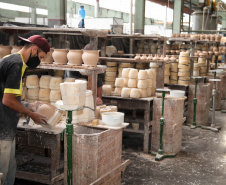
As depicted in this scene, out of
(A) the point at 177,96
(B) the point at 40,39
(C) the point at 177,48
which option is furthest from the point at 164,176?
(C) the point at 177,48

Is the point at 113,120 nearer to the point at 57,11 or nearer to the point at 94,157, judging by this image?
the point at 94,157

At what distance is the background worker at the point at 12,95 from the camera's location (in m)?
2.93

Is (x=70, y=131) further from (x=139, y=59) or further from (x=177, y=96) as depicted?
(x=139, y=59)

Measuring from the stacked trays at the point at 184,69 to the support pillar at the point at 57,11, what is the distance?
5.23 meters

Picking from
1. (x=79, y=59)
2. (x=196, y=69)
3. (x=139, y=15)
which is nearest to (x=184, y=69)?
(x=196, y=69)

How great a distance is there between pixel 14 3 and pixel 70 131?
15.7m

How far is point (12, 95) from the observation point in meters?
2.94

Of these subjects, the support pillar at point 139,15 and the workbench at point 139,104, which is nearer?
the workbench at point 139,104

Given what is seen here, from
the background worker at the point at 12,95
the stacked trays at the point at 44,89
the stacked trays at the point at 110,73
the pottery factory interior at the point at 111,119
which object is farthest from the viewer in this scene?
the stacked trays at the point at 110,73

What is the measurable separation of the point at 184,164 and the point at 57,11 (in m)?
7.72

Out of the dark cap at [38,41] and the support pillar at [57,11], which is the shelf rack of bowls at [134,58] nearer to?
the dark cap at [38,41]

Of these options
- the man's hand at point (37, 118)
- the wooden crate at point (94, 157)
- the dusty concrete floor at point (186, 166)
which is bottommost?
the dusty concrete floor at point (186, 166)

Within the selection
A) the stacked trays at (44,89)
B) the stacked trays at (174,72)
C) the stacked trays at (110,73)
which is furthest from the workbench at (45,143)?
the stacked trays at (174,72)

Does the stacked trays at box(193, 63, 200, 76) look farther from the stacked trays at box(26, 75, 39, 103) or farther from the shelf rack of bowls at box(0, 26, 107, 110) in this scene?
the stacked trays at box(26, 75, 39, 103)
